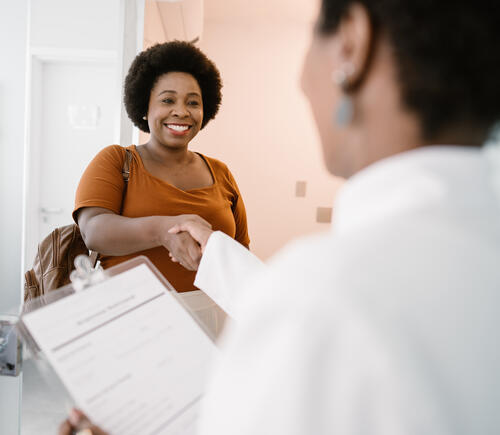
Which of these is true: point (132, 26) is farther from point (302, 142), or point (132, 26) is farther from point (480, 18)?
point (302, 142)

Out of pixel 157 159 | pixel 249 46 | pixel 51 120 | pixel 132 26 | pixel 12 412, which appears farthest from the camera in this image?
pixel 249 46

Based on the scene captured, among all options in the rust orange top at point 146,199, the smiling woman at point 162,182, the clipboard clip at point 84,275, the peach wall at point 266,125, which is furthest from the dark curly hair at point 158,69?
the peach wall at point 266,125

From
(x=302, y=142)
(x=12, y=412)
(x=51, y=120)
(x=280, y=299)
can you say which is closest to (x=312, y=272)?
(x=280, y=299)

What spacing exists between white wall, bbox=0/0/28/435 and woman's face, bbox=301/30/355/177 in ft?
10.1

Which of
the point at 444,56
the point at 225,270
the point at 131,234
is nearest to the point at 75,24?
the point at 131,234

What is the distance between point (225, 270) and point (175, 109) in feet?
2.60

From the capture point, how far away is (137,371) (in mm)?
592

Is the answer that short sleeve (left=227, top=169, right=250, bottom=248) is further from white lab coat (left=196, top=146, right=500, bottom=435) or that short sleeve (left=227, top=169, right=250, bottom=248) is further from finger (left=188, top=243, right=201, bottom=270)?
white lab coat (left=196, top=146, right=500, bottom=435)

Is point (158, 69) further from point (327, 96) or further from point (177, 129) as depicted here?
point (327, 96)

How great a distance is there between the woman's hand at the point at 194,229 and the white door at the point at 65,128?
214 centimetres

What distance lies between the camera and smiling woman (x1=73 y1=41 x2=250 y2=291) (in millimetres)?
1162

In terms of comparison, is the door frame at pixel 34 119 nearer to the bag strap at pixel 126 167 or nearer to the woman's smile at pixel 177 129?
the woman's smile at pixel 177 129

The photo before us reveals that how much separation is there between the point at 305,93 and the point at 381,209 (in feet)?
0.61

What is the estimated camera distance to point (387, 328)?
11.1 inches
